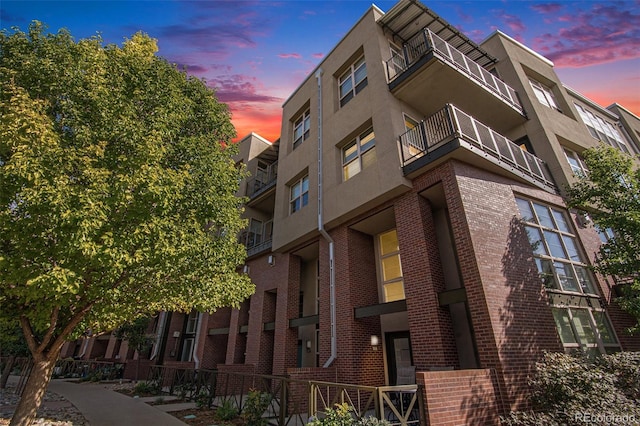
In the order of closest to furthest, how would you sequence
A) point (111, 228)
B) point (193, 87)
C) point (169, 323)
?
point (111, 228) → point (193, 87) → point (169, 323)

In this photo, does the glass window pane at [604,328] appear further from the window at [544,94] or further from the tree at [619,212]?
the window at [544,94]

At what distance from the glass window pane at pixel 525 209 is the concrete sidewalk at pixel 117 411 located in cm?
1169

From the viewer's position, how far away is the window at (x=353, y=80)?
1273 cm

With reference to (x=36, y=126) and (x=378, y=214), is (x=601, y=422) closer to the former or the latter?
→ (x=378, y=214)

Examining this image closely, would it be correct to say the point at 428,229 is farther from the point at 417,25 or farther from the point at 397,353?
the point at 417,25

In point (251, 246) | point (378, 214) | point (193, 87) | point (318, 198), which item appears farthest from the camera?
point (251, 246)

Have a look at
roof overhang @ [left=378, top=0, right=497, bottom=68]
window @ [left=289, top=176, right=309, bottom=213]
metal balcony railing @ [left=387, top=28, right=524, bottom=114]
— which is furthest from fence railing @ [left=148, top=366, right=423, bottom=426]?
roof overhang @ [left=378, top=0, right=497, bottom=68]

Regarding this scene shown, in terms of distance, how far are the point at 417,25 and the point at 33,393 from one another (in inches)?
658

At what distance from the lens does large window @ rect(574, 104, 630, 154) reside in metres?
16.2

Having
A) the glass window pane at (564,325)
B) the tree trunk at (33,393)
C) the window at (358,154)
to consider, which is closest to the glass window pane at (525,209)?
the glass window pane at (564,325)

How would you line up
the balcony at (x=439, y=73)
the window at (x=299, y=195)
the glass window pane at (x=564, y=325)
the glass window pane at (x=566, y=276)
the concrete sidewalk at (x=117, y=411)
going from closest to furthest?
1. the glass window pane at (x=564, y=325)
2. the concrete sidewalk at (x=117, y=411)
3. the glass window pane at (x=566, y=276)
4. the balcony at (x=439, y=73)
5. the window at (x=299, y=195)

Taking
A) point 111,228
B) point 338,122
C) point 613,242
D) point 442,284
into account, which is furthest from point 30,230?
point 613,242

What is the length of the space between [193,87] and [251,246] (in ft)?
33.9

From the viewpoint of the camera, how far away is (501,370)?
6.32 metres
